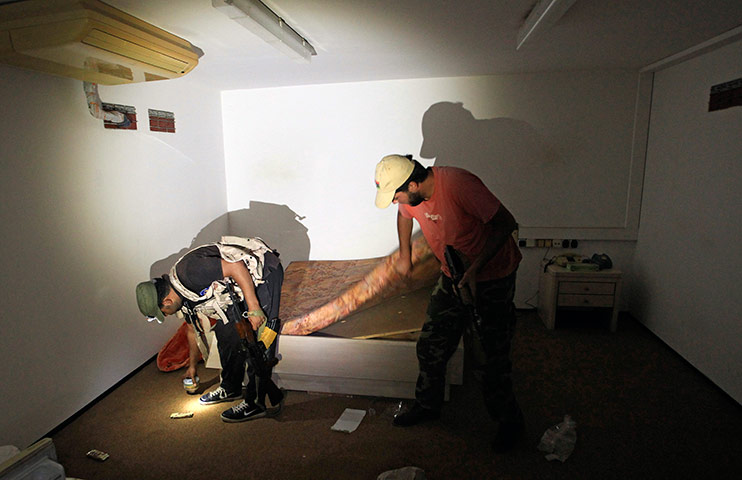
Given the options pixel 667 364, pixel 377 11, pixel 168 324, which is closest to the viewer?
pixel 377 11

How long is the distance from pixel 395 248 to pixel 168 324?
1.92 meters

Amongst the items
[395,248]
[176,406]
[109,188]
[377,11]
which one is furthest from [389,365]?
[109,188]

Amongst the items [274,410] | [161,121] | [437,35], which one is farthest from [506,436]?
[161,121]

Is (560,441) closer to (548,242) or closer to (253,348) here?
(253,348)

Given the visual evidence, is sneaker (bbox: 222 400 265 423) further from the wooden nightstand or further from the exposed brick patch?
the wooden nightstand

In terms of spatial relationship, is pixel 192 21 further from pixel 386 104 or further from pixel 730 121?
pixel 730 121

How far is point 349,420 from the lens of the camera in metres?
2.31

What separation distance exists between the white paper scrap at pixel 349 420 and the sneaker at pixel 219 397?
0.65 metres

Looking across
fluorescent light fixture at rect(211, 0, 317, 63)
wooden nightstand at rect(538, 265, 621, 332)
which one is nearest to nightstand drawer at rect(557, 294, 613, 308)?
wooden nightstand at rect(538, 265, 621, 332)

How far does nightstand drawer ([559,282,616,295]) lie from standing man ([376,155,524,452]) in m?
1.51

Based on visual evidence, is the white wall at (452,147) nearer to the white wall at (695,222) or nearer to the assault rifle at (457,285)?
the white wall at (695,222)

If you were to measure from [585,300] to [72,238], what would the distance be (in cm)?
348

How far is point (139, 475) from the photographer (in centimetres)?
196

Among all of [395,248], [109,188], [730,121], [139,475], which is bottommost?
[139,475]
